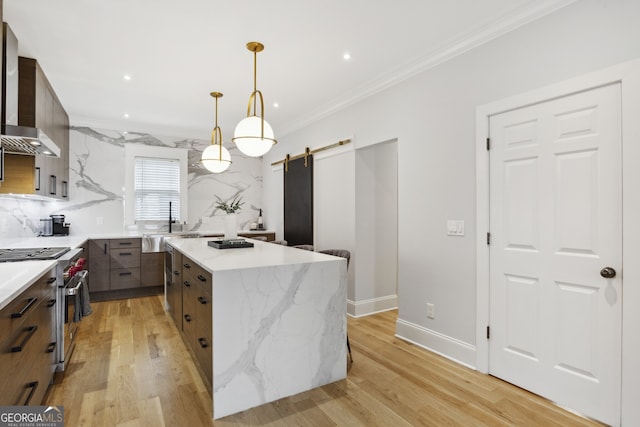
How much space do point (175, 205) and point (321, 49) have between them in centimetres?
388

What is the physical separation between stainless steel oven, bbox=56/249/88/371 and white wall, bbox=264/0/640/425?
9.26 feet

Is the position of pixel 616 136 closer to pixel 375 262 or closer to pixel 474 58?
pixel 474 58

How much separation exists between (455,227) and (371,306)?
173 centimetres

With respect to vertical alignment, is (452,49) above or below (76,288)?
above

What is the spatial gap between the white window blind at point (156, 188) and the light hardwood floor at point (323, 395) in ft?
9.03

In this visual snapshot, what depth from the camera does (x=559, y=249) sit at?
2.22 m

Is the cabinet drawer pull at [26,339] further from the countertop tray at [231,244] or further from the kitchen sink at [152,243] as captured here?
the kitchen sink at [152,243]

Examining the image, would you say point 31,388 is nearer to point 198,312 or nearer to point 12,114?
point 198,312

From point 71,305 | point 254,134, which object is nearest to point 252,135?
point 254,134

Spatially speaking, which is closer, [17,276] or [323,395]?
[17,276]

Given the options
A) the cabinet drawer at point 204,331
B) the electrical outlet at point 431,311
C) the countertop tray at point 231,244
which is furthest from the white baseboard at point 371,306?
the cabinet drawer at point 204,331

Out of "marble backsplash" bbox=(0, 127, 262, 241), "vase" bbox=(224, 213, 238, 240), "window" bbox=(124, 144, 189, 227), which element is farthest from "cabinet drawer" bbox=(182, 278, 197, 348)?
"window" bbox=(124, 144, 189, 227)

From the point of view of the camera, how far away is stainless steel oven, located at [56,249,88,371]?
251cm

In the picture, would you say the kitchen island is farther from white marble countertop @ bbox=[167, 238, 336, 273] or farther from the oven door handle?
the oven door handle
